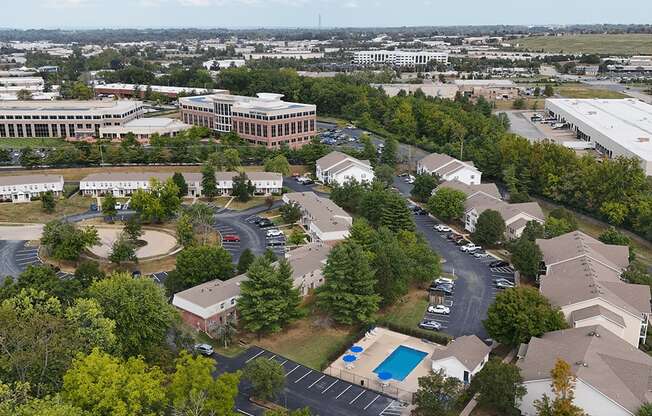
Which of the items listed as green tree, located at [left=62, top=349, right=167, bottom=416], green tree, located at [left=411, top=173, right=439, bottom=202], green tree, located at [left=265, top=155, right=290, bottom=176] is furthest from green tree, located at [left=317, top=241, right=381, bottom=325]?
green tree, located at [left=265, top=155, right=290, bottom=176]

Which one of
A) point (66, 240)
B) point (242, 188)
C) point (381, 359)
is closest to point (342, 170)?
point (242, 188)

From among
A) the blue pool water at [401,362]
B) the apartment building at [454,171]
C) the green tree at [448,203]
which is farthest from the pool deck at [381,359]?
the apartment building at [454,171]

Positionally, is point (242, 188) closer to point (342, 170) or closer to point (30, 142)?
point (342, 170)

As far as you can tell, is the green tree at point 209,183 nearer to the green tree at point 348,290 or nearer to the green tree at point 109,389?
the green tree at point 348,290

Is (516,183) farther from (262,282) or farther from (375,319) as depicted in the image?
(262,282)

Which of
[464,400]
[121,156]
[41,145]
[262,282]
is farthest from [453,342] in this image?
[41,145]

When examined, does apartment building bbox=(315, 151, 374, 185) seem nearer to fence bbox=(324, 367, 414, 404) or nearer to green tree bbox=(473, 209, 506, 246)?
green tree bbox=(473, 209, 506, 246)
